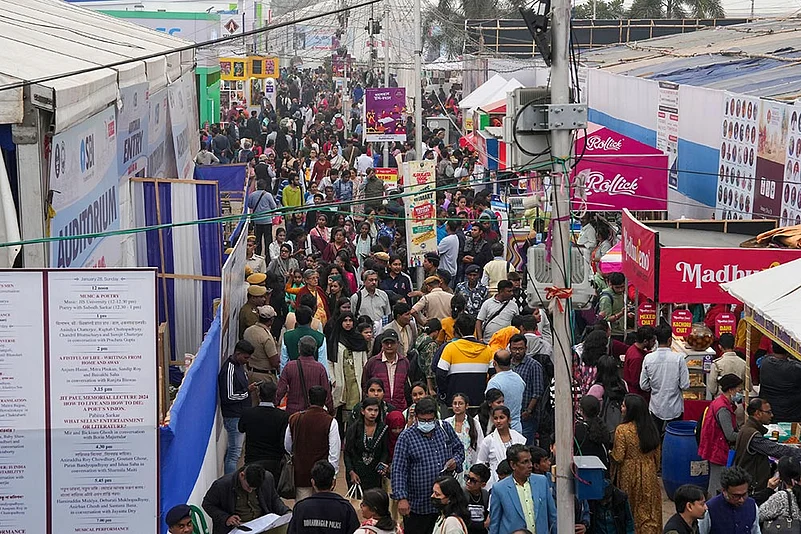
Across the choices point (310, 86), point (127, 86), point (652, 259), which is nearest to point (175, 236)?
point (127, 86)

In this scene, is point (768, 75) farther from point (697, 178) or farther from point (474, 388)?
point (474, 388)

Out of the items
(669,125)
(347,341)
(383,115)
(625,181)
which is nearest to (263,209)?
(625,181)

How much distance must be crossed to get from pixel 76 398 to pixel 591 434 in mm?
3796

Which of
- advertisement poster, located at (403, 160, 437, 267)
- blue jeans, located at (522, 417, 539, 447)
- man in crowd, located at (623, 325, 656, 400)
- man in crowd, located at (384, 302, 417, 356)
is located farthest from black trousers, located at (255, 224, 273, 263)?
blue jeans, located at (522, 417, 539, 447)

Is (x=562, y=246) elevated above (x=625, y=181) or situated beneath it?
elevated above

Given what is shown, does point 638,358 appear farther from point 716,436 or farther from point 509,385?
point 509,385

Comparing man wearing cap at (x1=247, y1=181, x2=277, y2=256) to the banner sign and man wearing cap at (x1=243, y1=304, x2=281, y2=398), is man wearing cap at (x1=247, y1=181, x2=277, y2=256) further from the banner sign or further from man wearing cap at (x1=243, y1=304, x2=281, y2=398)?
the banner sign

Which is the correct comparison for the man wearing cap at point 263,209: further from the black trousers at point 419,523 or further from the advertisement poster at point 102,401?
the advertisement poster at point 102,401

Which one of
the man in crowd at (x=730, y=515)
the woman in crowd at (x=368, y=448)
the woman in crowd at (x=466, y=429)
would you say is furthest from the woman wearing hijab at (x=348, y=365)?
the man in crowd at (x=730, y=515)

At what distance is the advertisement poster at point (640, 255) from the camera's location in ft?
35.6

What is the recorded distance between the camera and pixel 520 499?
24.4ft

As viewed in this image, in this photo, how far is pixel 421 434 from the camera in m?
8.10

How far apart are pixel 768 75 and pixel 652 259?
10.3 metres

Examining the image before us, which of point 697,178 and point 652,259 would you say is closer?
point 652,259
